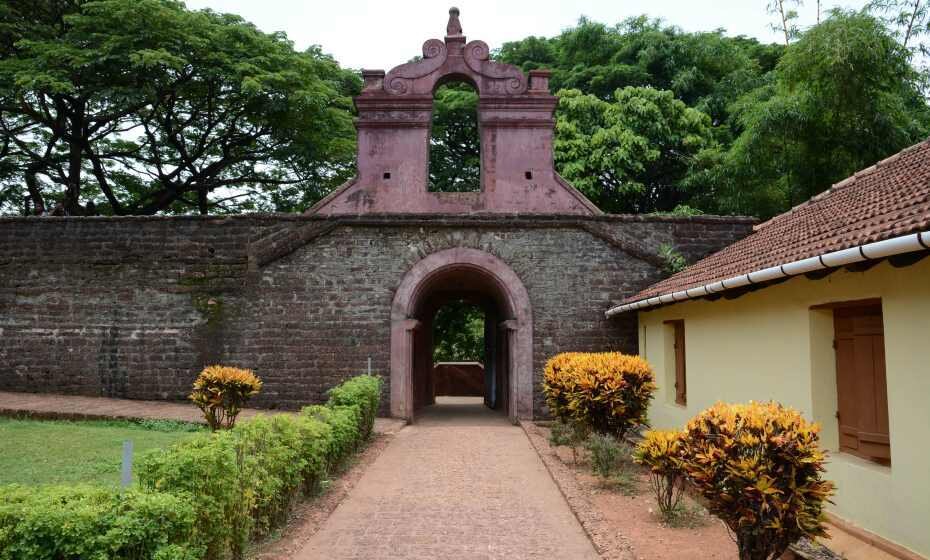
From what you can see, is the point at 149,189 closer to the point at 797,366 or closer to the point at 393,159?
the point at 393,159

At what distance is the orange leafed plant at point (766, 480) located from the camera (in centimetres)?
425

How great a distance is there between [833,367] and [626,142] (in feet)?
50.2

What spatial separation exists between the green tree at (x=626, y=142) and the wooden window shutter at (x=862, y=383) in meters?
14.9

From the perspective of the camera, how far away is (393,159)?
14.1 meters

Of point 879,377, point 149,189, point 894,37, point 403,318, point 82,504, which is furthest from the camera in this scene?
point 149,189

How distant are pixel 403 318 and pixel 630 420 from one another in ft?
17.6

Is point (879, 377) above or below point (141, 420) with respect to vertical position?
above

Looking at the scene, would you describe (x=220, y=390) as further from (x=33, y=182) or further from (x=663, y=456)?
(x=33, y=182)

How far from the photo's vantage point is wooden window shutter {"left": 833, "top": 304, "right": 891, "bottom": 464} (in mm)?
5539

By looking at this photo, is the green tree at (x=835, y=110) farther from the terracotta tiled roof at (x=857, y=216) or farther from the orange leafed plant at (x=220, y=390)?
the orange leafed plant at (x=220, y=390)

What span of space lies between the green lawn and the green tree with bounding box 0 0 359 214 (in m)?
10.2

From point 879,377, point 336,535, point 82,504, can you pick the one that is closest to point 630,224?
point 879,377

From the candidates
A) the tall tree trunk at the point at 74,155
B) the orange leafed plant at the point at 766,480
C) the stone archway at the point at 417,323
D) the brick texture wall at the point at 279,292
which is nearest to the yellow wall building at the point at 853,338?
the orange leafed plant at the point at 766,480

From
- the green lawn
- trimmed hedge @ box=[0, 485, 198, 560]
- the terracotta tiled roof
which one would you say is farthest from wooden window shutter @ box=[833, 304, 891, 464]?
the green lawn
